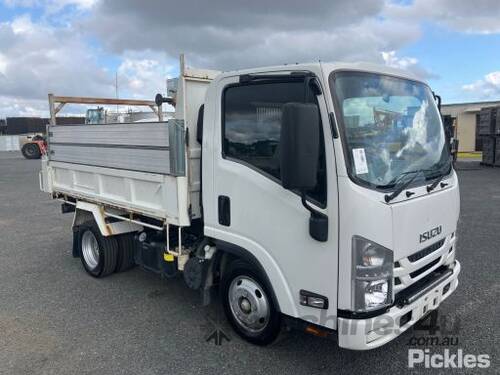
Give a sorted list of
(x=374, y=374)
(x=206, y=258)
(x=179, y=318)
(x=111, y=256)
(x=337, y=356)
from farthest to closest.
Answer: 1. (x=111, y=256)
2. (x=179, y=318)
3. (x=206, y=258)
4. (x=337, y=356)
5. (x=374, y=374)

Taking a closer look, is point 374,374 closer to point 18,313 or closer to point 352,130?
point 352,130

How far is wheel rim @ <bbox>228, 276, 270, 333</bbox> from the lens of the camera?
11.3 ft

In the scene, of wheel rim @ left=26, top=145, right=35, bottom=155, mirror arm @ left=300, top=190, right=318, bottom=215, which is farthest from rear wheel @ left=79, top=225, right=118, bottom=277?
wheel rim @ left=26, top=145, right=35, bottom=155

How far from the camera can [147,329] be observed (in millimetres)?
4012

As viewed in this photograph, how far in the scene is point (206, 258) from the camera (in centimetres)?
379

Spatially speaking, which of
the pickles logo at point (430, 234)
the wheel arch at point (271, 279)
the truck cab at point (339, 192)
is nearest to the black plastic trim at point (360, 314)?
the truck cab at point (339, 192)

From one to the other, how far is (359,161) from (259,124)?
85cm

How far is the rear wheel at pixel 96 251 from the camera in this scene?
5.14 metres

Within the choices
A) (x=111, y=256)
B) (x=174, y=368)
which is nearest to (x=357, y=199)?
(x=174, y=368)

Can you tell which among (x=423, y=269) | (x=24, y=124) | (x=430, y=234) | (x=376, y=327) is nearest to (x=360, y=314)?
(x=376, y=327)

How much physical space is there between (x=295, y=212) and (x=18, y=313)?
3.30 metres

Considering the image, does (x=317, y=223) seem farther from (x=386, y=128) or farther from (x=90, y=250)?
(x=90, y=250)

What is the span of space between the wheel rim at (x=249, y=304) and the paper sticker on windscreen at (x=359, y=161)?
4.27 feet

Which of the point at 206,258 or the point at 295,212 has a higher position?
the point at 295,212
